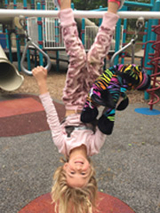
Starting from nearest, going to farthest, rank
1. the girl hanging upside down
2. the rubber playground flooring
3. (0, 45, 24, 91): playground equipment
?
the girl hanging upside down < the rubber playground flooring < (0, 45, 24, 91): playground equipment

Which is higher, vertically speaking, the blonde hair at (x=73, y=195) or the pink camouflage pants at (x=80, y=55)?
the pink camouflage pants at (x=80, y=55)

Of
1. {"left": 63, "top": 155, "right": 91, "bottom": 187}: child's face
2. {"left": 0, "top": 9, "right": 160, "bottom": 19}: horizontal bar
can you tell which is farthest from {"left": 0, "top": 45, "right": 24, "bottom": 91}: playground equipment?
{"left": 63, "top": 155, "right": 91, "bottom": 187}: child's face

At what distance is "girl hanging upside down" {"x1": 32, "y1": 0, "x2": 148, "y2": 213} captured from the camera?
47.6 inches

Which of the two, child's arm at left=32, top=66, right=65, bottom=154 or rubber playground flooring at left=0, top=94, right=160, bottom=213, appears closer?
child's arm at left=32, top=66, right=65, bottom=154

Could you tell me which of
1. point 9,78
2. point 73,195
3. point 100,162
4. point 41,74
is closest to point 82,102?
point 41,74

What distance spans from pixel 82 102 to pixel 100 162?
1.57 meters

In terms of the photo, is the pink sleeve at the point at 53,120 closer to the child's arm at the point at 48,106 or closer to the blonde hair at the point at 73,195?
the child's arm at the point at 48,106

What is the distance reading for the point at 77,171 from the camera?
1300 millimetres

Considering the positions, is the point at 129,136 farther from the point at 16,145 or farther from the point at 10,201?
the point at 10,201

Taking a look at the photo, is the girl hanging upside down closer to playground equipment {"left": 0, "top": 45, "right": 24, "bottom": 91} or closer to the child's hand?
the child's hand

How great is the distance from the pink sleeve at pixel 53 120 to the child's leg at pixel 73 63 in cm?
18

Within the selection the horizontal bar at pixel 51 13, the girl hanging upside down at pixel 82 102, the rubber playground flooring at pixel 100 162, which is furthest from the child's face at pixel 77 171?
the horizontal bar at pixel 51 13

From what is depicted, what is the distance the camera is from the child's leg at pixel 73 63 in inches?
52.1

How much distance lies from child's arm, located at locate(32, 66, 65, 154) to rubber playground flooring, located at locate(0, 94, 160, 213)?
1.04m
